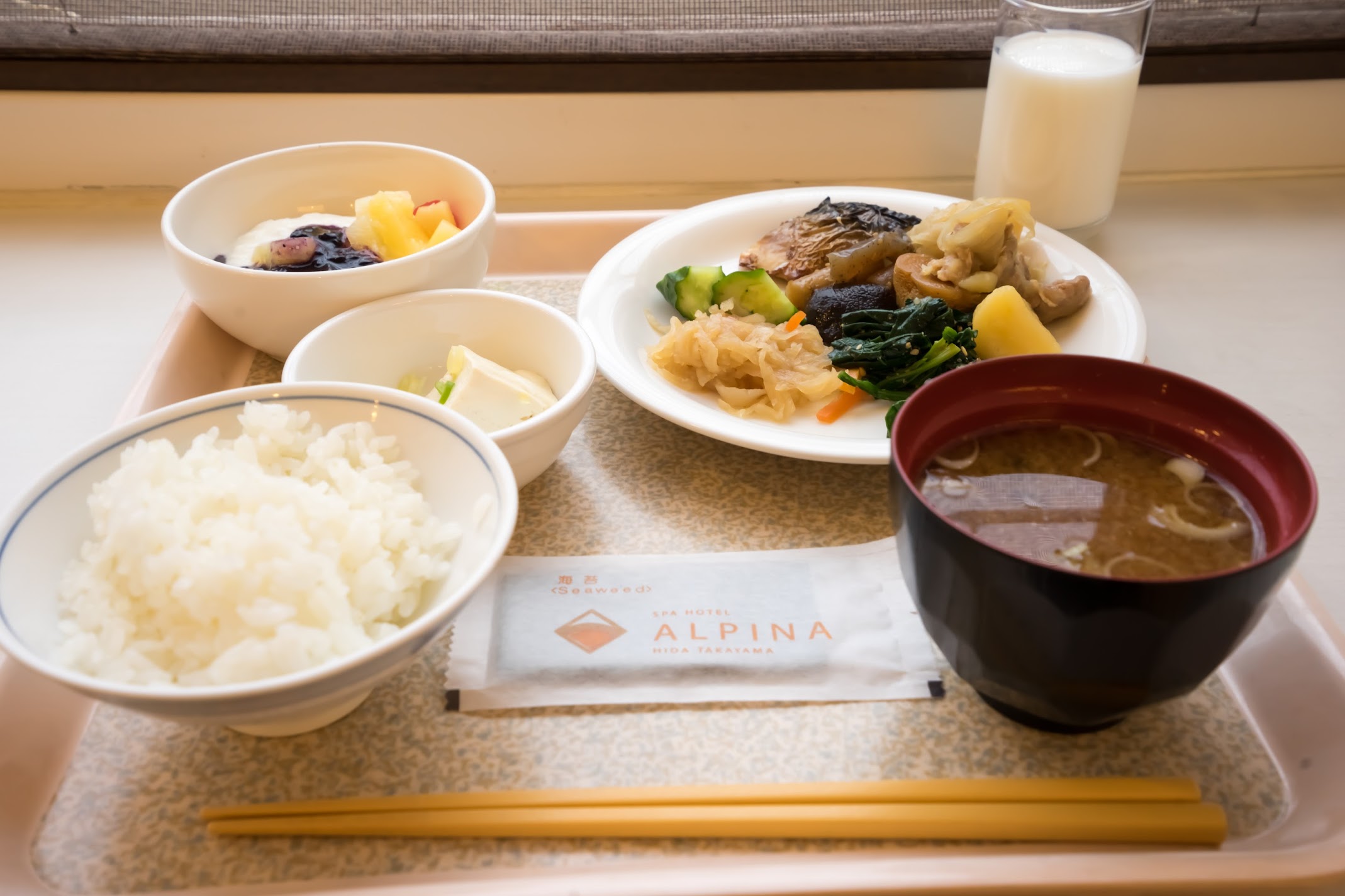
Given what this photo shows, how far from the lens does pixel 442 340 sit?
4.46 ft

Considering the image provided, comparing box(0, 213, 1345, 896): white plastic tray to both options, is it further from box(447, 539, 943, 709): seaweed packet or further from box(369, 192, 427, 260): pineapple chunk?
box(369, 192, 427, 260): pineapple chunk

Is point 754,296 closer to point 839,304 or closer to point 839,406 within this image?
point 839,304

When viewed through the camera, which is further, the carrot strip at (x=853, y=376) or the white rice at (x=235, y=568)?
the carrot strip at (x=853, y=376)

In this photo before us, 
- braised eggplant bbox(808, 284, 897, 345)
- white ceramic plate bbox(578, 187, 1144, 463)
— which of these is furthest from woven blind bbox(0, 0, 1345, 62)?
braised eggplant bbox(808, 284, 897, 345)

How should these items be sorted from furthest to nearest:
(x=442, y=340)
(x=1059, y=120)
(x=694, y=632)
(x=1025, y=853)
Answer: (x=1059, y=120) → (x=442, y=340) → (x=694, y=632) → (x=1025, y=853)

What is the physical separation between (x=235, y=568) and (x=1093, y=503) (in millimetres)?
744

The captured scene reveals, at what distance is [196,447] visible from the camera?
3.25 feet

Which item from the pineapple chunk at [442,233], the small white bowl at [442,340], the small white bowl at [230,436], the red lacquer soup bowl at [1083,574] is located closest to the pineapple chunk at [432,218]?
the pineapple chunk at [442,233]

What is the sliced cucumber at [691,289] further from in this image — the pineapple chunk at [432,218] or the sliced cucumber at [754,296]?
the pineapple chunk at [432,218]

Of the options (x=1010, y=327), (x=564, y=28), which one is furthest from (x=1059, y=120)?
(x=564, y=28)

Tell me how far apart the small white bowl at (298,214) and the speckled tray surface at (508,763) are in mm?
555

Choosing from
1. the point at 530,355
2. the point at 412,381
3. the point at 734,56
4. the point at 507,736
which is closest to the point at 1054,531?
the point at 507,736

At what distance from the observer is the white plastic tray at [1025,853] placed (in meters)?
0.78

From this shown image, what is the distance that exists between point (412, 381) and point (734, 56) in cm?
104
